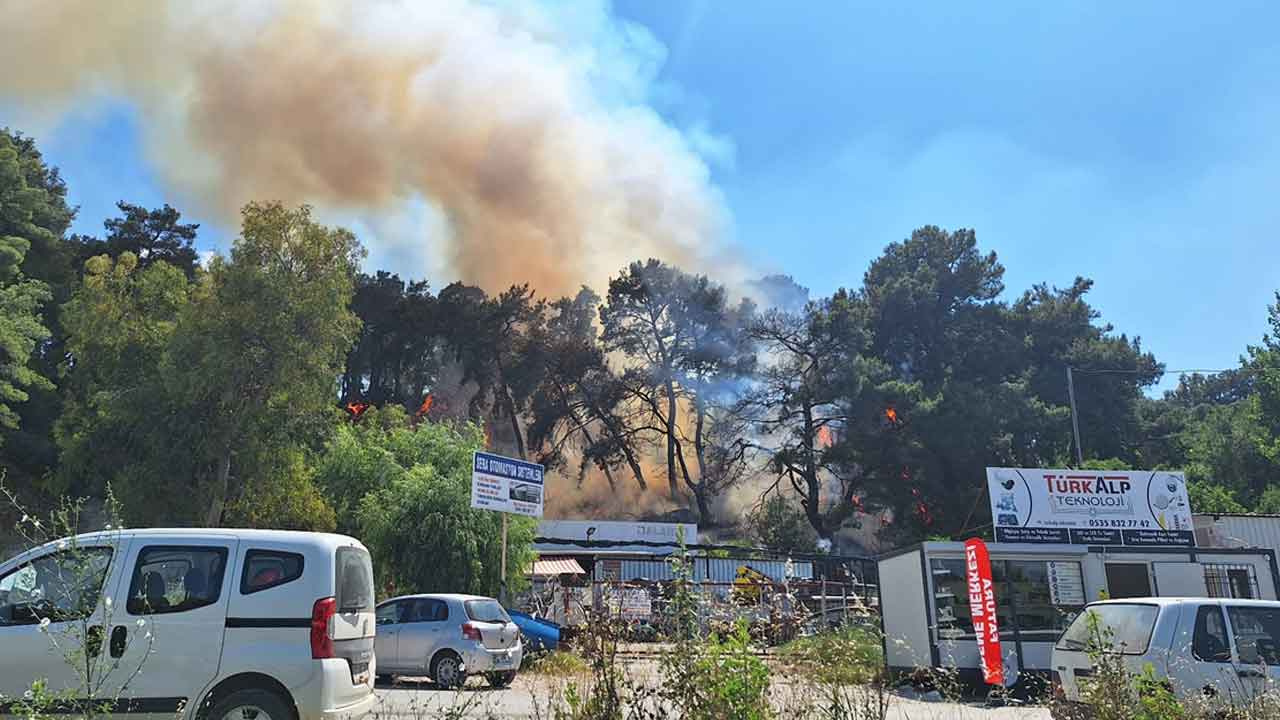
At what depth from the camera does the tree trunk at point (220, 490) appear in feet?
91.0

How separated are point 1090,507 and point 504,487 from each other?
1350 centimetres

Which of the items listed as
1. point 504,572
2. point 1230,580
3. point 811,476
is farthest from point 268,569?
point 811,476

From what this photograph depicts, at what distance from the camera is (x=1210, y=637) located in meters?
8.92

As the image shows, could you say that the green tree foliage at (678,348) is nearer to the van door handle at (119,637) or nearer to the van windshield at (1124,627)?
the van windshield at (1124,627)

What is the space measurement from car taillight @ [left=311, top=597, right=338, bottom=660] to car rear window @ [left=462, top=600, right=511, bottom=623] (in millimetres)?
7579

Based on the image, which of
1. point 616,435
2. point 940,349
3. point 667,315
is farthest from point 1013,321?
point 616,435

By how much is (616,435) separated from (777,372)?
10.1 m

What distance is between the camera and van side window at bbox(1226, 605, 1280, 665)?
891 centimetres

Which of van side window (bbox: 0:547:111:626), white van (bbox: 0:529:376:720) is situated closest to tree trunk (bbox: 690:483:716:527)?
white van (bbox: 0:529:376:720)

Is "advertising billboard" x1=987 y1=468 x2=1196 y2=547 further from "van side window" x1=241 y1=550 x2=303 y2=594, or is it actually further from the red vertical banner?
"van side window" x1=241 y1=550 x2=303 y2=594

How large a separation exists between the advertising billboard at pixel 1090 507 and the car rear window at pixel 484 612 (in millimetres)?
10983

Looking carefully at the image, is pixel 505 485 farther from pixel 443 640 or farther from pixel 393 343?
pixel 393 343

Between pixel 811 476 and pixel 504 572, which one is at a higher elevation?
pixel 811 476

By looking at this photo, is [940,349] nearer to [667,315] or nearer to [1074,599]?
[667,315]
